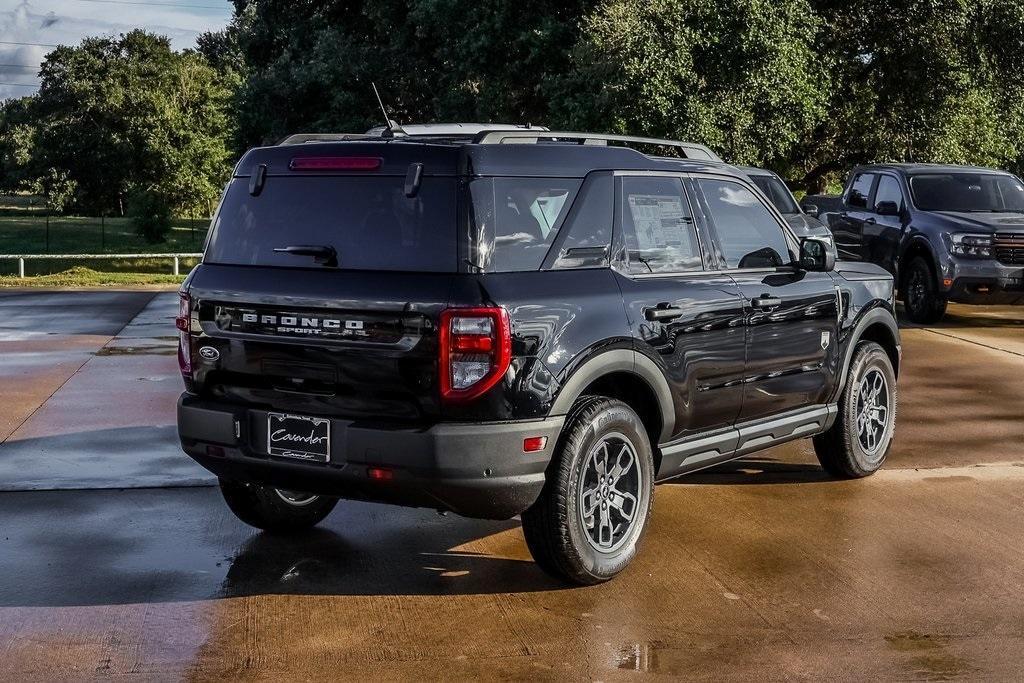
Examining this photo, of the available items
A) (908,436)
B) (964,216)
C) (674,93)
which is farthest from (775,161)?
(908,436)

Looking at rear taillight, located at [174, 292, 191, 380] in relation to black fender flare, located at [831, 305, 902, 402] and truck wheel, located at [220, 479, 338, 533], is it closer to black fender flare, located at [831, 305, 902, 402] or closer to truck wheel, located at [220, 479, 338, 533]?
truck wheel, located at [220, 479, 338, 533]

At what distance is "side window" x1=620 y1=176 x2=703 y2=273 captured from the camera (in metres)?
6.11

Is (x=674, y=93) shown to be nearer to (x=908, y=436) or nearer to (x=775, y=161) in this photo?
(x=775, y=161)

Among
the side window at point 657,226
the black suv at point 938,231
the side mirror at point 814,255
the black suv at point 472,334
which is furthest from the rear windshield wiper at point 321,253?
the black suv at point 938,231

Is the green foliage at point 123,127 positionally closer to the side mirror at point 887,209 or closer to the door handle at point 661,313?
the side mirror at point 887,209

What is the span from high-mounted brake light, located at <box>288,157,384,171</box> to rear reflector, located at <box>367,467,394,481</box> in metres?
1.24

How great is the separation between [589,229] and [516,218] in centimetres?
48

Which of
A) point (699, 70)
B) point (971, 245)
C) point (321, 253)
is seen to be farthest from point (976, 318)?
point (321, 253)

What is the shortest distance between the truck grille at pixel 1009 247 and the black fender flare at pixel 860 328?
8567 millimetres

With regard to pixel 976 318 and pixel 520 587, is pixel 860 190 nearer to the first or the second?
pixel 976 318

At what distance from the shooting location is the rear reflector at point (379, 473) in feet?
17.4

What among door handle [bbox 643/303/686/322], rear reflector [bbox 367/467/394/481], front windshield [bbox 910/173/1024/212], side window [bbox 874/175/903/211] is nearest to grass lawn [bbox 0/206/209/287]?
side window [bbox 874/175/903/211]

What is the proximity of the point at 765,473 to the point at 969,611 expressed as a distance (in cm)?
279

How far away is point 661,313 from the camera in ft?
20.0
